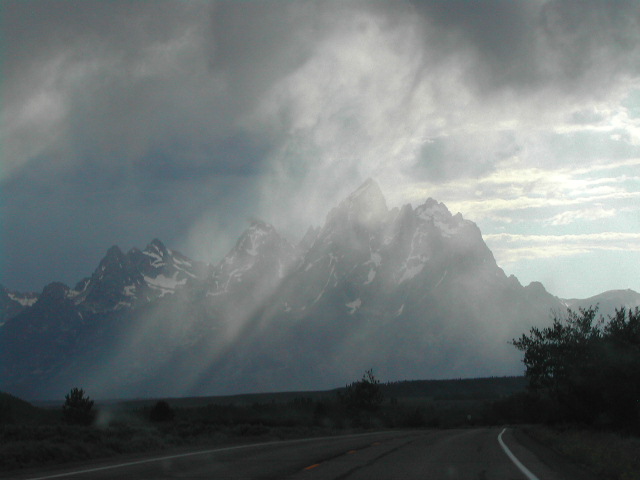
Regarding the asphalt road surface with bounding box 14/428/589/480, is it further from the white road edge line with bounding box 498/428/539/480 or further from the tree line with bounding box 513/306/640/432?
the tree line with bounding box 513/306/640/432

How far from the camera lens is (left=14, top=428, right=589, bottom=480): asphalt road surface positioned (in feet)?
54.8

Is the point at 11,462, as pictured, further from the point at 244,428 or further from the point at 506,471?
the point at 244,428

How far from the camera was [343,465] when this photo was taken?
62.5ft

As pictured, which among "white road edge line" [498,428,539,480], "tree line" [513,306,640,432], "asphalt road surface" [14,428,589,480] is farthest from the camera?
"tree line" [513,306,640,432]

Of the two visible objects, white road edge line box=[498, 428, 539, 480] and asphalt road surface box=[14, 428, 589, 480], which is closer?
white road edge line box=[498, 428, 539, 480]

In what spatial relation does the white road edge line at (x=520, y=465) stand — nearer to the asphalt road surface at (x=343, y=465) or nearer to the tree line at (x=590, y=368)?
the asphalt road surface at (x=343, y=465)

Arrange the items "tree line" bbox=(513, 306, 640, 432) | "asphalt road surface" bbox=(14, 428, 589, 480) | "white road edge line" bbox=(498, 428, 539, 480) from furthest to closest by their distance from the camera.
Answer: "tree line" bbox=(513, 306, 640, 432), "asphalt road surface" bbox=(14, 428, 589, 480), "white road edge line" bbox=(498, 428, 539, 480)

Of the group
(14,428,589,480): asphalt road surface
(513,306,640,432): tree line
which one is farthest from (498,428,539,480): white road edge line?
(513,306,640,432): tree line

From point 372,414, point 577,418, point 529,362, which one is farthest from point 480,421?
point 577,418

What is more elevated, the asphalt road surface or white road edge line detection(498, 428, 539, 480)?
the asphalt road surface

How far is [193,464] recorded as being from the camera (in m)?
20.1

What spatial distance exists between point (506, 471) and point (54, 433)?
65.0 ft

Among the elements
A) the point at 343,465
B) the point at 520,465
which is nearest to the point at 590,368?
the point at 520,465

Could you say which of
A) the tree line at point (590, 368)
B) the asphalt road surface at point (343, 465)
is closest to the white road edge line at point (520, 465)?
the asphalt road surface at point (343, 465)
